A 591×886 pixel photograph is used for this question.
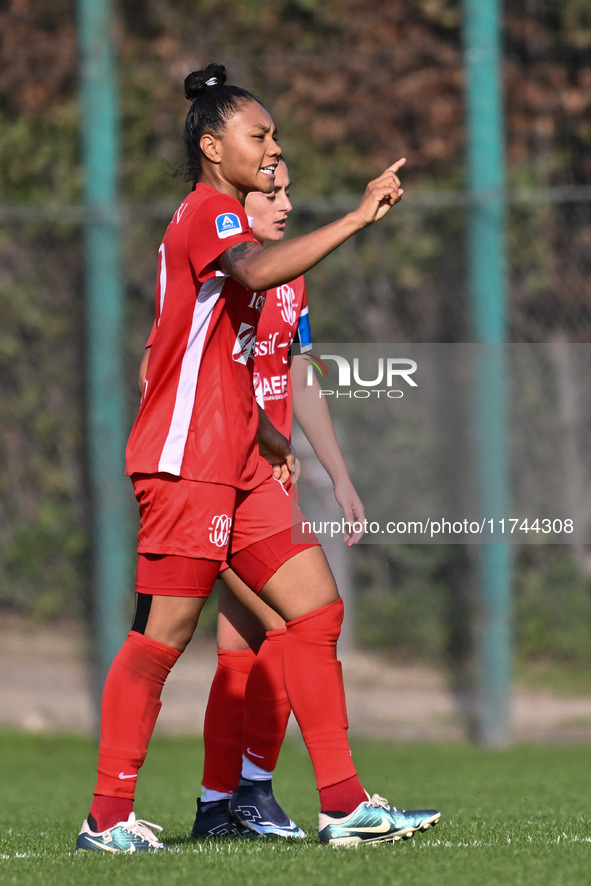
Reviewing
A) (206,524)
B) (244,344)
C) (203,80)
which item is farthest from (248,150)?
(206,524)

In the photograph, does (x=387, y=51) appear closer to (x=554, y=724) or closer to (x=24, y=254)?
(x=24, y=254)

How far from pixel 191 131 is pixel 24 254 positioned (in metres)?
4.01

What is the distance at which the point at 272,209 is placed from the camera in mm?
3988

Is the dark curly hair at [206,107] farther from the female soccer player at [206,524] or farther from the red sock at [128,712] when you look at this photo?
the red sock at [128,712]

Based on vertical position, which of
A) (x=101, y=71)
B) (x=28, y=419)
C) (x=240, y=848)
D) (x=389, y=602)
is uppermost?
(x=101, y=71)

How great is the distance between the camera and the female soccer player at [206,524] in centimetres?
330

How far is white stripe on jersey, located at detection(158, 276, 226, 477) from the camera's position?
329 cm

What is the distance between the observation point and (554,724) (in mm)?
6699

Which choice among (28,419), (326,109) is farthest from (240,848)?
(326,109)

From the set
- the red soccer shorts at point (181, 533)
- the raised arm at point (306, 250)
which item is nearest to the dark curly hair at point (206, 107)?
the raised arm at point (306, 250)

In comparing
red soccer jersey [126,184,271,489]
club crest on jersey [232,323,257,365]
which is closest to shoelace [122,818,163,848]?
red soccer jersey [126,184,271,489]

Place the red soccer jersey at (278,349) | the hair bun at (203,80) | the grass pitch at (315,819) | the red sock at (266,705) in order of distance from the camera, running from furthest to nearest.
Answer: the red soccer jersey at (278,349) < the red sock at (266,705) < the hair bun at (203,80) < the grass pitch at (315,819)

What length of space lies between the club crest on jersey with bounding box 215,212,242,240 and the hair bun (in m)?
0.53

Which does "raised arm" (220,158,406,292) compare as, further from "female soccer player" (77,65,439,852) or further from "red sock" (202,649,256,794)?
"red sock" (202,649,256,794)
